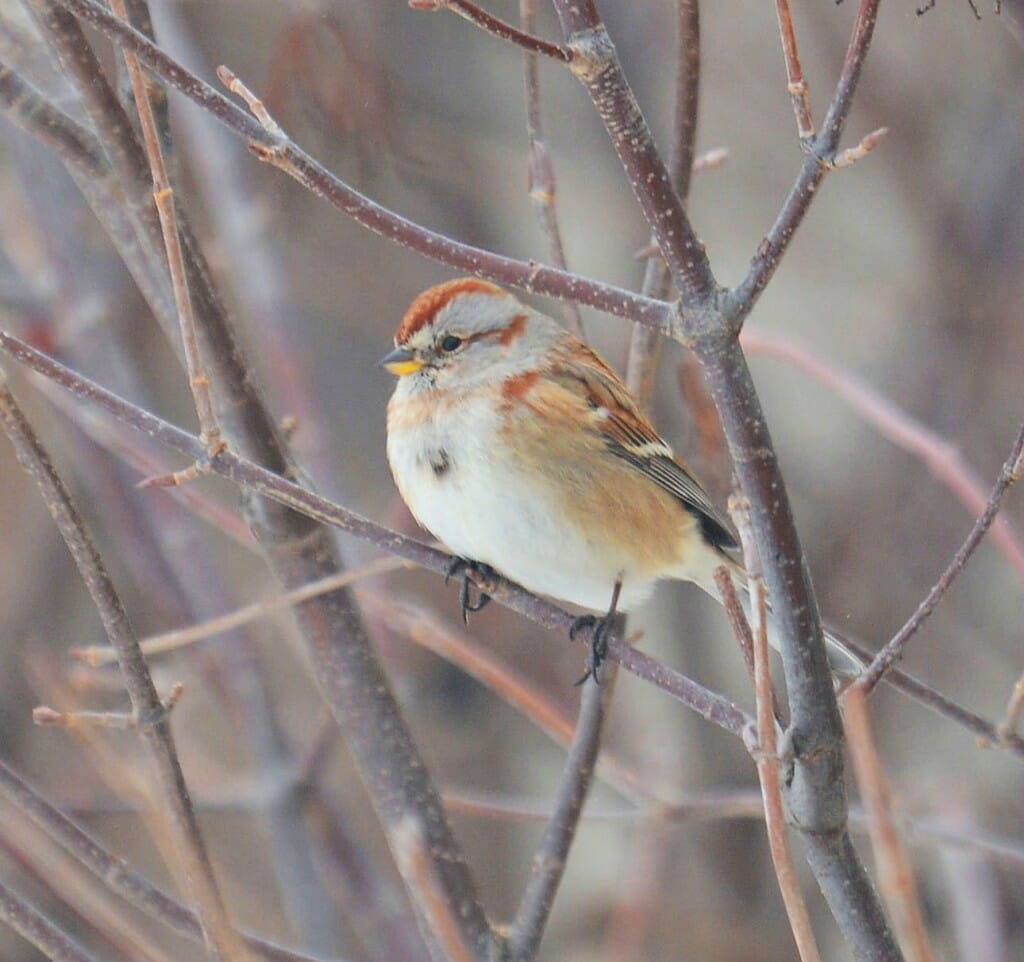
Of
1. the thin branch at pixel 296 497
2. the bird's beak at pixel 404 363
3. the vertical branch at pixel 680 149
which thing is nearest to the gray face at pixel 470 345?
the bird's beak at pixel 404 363

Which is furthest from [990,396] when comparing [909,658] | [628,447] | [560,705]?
[628,447]

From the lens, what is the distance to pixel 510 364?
2570 millimetres

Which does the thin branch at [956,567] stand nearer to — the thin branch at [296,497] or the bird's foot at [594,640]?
the thin branch at [296,497]

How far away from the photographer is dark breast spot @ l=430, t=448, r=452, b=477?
2359 mm

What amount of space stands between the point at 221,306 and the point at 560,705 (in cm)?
236

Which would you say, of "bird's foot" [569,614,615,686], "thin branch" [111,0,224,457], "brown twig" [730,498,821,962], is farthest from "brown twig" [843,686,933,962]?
"bird's foot" [569,614,615,686]

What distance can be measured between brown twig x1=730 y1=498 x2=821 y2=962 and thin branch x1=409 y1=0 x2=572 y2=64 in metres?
0.49

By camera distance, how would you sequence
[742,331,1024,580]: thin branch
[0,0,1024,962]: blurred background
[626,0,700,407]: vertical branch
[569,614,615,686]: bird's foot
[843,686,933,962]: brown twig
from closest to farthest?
[843,686,933,962]: brown twig
[626,0,700,407]: vertical branch
[742,331,1024,580]: thin branch
[569,614,615,686]: bird's foot
[0,0,1024,962]: blurred background

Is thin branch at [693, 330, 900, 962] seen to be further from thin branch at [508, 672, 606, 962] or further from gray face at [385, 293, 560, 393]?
gray face at [385, 293, 560, 393]

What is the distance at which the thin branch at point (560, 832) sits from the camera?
1.94m

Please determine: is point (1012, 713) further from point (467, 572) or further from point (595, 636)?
point (467, 572)

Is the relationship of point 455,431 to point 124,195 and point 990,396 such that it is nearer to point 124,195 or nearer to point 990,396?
point 124,195

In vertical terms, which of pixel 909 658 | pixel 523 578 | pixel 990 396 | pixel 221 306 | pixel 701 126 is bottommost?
pixel 221 306

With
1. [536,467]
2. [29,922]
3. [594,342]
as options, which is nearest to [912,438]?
[536,467]
